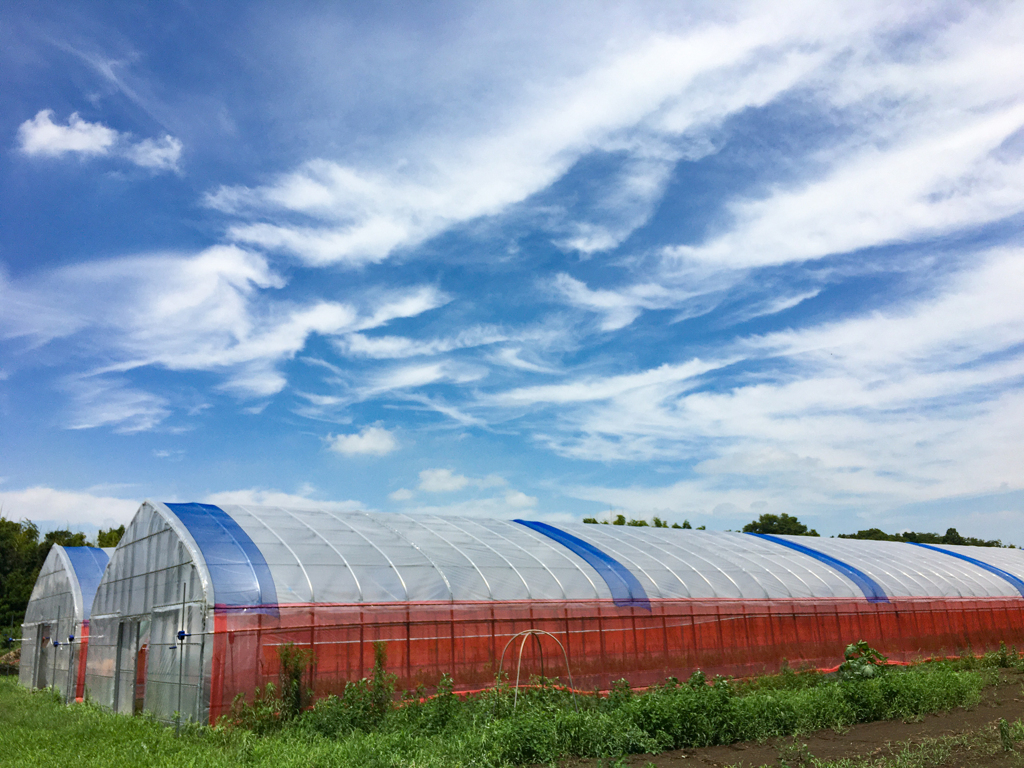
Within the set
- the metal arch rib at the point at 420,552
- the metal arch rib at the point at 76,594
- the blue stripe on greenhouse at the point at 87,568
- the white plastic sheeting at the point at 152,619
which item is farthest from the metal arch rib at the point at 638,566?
the metal arch rib at the point at 76,594

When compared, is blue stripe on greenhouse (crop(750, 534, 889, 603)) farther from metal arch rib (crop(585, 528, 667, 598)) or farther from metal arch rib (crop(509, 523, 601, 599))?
metal arch rib (crop(509, 523, 601, 599))

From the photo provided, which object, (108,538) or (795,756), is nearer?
(795,756)

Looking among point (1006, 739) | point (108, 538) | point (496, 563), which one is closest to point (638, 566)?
point (496, 563)

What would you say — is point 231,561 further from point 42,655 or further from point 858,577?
point 858,577

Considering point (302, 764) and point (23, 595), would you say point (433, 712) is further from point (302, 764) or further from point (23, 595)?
point (23, 595)

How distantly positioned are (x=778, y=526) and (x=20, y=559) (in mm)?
70457

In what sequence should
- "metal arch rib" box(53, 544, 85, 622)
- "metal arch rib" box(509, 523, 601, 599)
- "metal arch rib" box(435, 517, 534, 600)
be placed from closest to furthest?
"metal arch rib" box(435, 517, 534, 600) → "metal arch rib" box(509, 523, 601, 599) → "metal arch rib" box(53, 544, 85, 622)

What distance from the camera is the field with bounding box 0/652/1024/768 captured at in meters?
13.9

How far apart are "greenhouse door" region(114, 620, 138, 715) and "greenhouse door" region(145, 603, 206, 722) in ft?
8.19

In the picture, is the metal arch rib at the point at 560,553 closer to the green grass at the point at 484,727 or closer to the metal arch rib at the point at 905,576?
the green grass at the point at 484,727

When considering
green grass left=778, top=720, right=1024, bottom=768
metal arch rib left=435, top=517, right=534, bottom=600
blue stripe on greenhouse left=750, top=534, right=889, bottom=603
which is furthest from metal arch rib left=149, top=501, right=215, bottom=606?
blue stripe on greenhouse left=750, top=534, right=889, bottom=603

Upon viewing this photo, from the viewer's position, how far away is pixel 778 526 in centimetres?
7969

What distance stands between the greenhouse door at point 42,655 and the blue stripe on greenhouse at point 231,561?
19915 mm

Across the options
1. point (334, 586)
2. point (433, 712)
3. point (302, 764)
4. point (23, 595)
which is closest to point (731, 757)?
point (433, 712)
